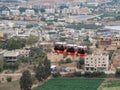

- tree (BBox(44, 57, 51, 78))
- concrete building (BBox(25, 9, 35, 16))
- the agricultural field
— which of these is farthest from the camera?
concrete building (BBox(25, 9, 35, 16))

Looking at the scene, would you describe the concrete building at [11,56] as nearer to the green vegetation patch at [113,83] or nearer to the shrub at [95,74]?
the shrub at [95,74]

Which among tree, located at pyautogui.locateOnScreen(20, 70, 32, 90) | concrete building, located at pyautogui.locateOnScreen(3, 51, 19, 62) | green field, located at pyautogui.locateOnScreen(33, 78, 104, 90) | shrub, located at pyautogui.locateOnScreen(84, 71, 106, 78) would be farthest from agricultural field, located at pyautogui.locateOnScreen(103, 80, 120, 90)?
concrete building, located at pyautogui.locateOnScreen(3, 51, 19, 62)

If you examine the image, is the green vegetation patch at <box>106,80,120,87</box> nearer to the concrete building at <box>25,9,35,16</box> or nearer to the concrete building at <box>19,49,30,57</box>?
the concrete building at <box>19,49,30,57</box>

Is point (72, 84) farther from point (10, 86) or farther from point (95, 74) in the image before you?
point (10, 86)

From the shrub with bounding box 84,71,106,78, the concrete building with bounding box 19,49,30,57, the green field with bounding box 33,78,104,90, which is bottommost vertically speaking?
the green field with bounding box 33,78,104,90

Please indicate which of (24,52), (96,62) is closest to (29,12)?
(24,52)

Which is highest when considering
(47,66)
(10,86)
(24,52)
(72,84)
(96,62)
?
(47,66)

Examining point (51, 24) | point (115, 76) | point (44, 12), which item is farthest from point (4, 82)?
point (44, 12)
